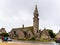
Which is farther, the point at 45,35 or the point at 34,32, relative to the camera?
the point at 34,32

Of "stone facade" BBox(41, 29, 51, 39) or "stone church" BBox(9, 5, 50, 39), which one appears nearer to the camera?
"stone facade" BBox(41, 29, 51, 39)

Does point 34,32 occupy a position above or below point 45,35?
above

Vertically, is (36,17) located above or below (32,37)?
above

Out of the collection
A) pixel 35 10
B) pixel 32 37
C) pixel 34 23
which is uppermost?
pixel 35 10

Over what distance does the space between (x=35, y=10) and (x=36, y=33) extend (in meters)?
18.4

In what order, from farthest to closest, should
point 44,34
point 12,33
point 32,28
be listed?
1. point 12,33
2. point 32,28
3. point 44,34

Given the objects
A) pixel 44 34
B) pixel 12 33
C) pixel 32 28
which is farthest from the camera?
pixel 12 33


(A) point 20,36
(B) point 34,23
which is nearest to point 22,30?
(A) point 20,36

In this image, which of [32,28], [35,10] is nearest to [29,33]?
[32,28]

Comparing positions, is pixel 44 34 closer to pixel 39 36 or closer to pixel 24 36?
pixel 39 36

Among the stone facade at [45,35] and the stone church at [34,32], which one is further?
the stone church at [34,32]

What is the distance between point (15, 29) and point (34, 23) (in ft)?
102

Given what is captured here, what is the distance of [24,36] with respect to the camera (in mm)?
159750

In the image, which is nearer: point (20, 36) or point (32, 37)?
point (32, 37)
